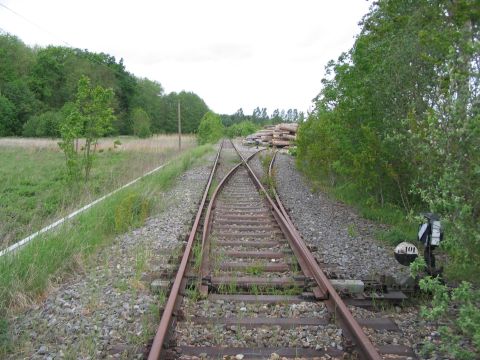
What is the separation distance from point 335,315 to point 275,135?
34.2 m

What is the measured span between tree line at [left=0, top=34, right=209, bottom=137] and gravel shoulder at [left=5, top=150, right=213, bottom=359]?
138ft

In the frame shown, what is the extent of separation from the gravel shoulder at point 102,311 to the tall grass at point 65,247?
18 centimetres

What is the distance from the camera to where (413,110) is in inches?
209

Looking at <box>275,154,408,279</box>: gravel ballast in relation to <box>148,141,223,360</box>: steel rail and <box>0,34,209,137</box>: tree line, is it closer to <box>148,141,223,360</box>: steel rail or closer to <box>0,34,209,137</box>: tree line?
<box>148,141,223,360</box>: steel rail

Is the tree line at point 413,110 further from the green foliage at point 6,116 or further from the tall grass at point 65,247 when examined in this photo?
the green foliage at point 6,116

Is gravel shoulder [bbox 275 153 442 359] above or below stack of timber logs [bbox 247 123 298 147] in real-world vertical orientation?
A: below

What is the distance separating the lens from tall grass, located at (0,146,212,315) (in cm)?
421

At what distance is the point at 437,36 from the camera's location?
6320mm

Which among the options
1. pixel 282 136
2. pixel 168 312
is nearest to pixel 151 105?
pixel 282 136

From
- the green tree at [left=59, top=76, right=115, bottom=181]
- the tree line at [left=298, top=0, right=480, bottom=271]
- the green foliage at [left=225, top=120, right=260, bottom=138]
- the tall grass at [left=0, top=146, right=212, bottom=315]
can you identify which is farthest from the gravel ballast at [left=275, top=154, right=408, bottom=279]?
the green foliage at [left=225, top=120, right=260, bottom=138]

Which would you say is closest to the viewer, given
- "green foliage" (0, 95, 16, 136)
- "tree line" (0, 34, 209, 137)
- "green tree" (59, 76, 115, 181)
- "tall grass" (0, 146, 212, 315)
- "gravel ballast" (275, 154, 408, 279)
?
"tall grass" (0, 146, 212, 315)

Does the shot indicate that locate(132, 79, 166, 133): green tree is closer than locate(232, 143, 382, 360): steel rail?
No

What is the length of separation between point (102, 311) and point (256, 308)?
4.82 ft

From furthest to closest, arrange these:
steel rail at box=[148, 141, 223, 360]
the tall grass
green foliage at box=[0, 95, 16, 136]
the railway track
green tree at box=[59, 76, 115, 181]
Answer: green foliage at box=[0, 95, 16, 136], green tree at box=[59, 76, 115, 181], the tall grass, the railway track, steel rail at box=[148, 141, 223, 360]
